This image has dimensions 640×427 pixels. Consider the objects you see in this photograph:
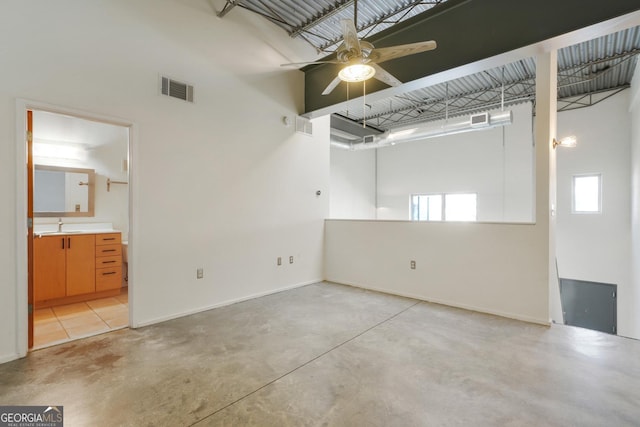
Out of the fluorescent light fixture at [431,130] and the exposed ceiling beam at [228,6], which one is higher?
the exposed ceiling beam at [228,6]

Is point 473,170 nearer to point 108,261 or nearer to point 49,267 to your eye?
point 108,261

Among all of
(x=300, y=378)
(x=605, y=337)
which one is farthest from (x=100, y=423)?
(x=605, y=337)

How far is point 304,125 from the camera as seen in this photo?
16.4 feet

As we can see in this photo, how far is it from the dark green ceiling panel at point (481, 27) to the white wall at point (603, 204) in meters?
5.17

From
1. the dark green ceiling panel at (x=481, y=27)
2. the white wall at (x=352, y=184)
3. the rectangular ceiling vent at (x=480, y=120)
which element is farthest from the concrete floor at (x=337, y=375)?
the white wall at (x=352, y=184)

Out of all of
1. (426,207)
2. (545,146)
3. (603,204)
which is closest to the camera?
(545,146)

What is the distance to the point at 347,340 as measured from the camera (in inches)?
113

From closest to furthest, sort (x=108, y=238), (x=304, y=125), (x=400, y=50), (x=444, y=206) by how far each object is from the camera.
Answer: (x=400, y=50)
(x=108, y=238)
(x=304, y=125)
(x=444, y=206)

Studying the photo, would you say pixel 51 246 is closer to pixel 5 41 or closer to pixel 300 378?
pixel 5 41

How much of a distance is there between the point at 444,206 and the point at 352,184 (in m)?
2.71

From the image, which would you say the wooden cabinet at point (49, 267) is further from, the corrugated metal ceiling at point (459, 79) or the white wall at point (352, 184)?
the white wall at point (352, 184)

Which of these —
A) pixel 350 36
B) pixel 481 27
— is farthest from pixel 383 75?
pixel 481 27

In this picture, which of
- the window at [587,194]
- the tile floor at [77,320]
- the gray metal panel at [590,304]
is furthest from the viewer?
the window at [587,194]

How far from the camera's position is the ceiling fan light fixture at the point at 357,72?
2.64 meters
